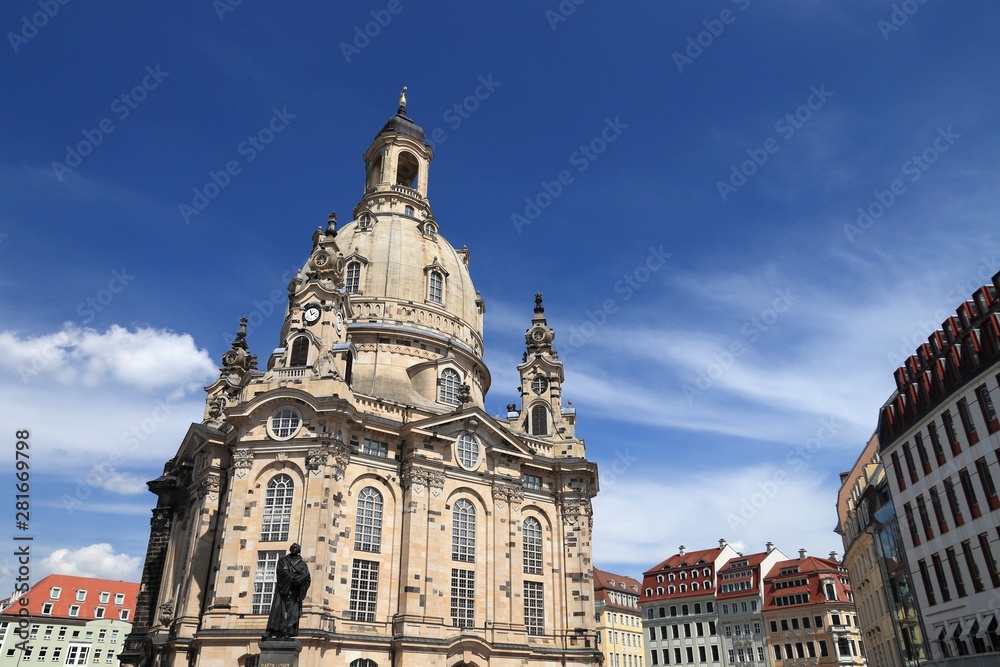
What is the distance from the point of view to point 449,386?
5481cm

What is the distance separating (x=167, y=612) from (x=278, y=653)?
27.1m

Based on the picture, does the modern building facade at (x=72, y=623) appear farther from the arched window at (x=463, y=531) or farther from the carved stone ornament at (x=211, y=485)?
the arched window at (x=463, y=531)

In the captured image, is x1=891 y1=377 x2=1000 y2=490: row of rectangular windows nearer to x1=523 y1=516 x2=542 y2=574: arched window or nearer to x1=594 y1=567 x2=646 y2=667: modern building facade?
x1=523 y1=516 x2=542 y2=574: arched window

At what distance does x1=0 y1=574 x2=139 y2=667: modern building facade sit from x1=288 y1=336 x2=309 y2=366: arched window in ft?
165

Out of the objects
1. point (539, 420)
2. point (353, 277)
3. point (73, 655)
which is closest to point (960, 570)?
point (539, 420)

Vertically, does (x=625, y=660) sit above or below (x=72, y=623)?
below

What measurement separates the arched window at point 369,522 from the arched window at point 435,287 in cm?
1964

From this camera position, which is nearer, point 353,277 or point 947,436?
point 947,436

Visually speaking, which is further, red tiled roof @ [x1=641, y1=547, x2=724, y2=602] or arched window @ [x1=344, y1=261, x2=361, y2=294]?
red tiled roof @ [x1=641, y1=547, x2=724, y2=602]

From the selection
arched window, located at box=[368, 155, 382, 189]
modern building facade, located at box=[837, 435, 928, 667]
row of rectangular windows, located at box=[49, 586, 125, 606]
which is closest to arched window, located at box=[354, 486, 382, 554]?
modern building facade, located at box=[837, 435, 928, 667]

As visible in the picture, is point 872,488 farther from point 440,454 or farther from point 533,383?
point 440,454

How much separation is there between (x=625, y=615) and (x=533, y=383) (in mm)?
49191

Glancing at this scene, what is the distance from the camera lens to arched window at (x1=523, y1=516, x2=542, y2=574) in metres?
48.7

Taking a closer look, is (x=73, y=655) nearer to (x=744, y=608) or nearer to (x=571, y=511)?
(x=571, y=511)
